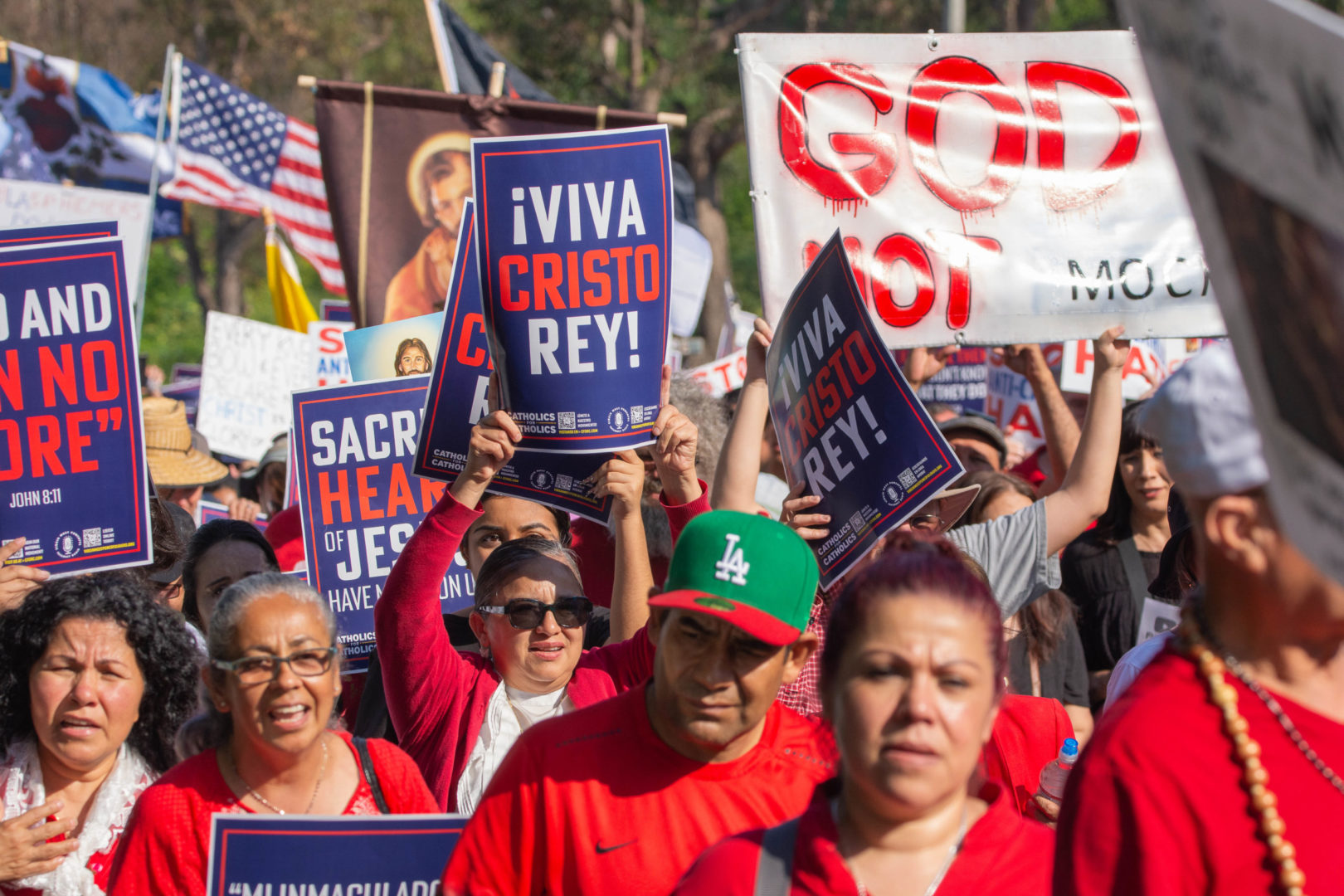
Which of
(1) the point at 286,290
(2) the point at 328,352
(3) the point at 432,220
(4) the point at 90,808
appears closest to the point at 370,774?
(4) the point at 90,808

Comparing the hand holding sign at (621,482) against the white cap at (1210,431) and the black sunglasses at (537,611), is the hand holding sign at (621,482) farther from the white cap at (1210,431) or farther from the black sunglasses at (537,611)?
the white cap at (1210,431)

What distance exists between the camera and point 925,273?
16.2ft

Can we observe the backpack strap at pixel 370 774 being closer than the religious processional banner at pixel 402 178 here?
Yes

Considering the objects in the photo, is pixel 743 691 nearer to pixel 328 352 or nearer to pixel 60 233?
pixel 60 233

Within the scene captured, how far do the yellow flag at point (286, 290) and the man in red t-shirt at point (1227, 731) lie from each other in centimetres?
961

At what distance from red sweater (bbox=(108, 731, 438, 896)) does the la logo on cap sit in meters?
0.95

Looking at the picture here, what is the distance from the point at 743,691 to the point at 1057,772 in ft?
4.64

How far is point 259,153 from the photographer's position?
13.3 metres

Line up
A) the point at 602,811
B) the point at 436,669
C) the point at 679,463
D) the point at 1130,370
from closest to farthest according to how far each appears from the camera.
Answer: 1. the point at 602,811
2. the point at 436,669
3. the point at 679,463
4. the point at 1130,370

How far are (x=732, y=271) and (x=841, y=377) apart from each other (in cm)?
3592

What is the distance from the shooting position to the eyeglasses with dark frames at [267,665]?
298cm

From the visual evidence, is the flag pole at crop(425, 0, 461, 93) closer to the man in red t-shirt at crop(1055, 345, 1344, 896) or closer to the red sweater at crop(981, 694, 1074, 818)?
the red sweater at crop(981, 694, 1074, 818)

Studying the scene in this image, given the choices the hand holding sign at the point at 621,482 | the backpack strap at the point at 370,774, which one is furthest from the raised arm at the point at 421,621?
the hand holding sign at the point at 621,482

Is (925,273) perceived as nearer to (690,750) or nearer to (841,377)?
(841,377)
